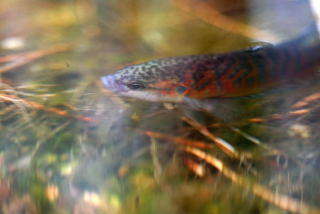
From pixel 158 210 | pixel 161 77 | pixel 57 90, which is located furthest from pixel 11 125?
pixel 161 77

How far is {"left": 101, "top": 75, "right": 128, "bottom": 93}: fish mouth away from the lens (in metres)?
2.14

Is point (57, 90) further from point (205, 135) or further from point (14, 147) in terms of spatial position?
point (205, 135)

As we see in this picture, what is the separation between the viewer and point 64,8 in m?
4.11

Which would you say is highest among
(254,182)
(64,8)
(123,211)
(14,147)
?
(64,8)

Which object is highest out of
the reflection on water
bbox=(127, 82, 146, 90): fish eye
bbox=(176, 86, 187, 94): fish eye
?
bbox=(127, 82, 146, 90): fish eye

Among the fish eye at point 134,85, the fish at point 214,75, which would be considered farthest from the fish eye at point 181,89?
the fish eye at point 134,85

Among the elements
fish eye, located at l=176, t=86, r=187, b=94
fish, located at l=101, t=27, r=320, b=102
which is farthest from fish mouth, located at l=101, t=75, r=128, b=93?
fish eye, located at l=176, t=86, r=187, b=94

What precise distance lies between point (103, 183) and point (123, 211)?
0.13 metres

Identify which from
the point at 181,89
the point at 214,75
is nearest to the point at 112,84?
the point at 181,89

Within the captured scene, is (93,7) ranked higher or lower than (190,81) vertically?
higher

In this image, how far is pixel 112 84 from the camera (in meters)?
2.18

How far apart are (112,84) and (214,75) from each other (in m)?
0.70

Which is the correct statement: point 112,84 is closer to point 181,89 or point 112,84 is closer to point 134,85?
point 134,85

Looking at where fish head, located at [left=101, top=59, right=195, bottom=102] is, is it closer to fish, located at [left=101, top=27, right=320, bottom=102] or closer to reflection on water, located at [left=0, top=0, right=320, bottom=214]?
fish, located at [left=101, top=27, right=320, bottom=102]
